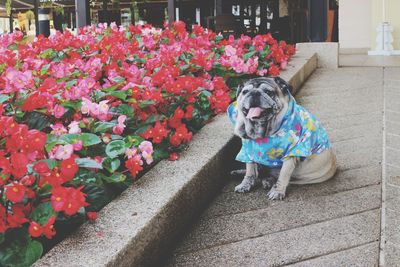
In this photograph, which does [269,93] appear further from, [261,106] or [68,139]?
[68,139]

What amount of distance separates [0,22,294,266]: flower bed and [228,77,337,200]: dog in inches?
12.8

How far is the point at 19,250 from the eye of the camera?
1.70 metres

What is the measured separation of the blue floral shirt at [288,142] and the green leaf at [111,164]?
76cm

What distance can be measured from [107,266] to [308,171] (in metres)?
1.53

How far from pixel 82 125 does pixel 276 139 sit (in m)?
0.86

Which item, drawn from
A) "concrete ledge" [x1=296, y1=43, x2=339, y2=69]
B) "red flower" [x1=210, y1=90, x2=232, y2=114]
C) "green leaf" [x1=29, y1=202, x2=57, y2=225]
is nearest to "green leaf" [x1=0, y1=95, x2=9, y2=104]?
"green leaf" [x1=29, y1=202, x2=57, y2=225]

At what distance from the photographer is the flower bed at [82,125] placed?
1.74 m

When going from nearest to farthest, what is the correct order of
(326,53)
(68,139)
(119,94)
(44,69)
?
1. (68,139)
2. (119,94)
3. (44,69)
4. (326,53)

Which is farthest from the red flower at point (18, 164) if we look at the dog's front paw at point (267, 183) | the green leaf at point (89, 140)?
the dog's front paw at point (267, 183)

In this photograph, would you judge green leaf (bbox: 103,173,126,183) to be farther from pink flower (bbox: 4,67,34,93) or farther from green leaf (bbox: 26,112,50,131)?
pink flower (bbox: 4,67,34,93)

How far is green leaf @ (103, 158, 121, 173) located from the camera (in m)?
2.28

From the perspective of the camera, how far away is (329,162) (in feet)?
10.0

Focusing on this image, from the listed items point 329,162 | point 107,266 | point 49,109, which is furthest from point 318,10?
point 107,266

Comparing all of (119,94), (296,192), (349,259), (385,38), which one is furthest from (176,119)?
(385,38)
